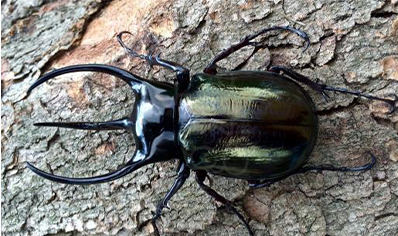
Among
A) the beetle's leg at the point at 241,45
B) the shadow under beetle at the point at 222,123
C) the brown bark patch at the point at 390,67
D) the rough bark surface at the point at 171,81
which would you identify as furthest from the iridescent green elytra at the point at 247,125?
the brown bark patch at the point at 390,67

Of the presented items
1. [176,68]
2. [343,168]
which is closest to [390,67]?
[343,168]

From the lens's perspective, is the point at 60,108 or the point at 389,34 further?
the point at 60,108

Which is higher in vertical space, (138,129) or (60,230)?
(138,129)

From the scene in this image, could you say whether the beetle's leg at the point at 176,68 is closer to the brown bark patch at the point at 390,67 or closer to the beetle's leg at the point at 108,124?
the beetle's leg at the point at 108,124

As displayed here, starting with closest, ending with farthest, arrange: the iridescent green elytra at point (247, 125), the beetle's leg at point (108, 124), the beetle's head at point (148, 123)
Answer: the iridescent green elytra at point (247, 125) < the beetle's leg at point (108, 124) < the beetle's head at point (148, 123)

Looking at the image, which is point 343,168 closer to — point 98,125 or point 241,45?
point 241,45

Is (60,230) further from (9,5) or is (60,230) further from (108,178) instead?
(9,5)

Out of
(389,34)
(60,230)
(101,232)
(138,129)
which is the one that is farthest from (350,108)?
(60,230)
